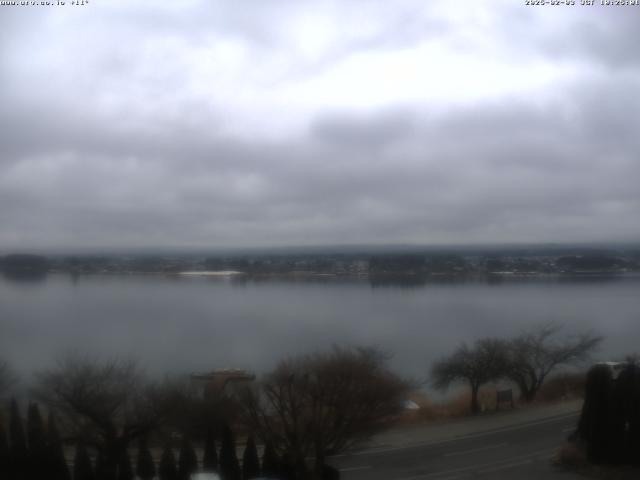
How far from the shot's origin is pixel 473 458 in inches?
277

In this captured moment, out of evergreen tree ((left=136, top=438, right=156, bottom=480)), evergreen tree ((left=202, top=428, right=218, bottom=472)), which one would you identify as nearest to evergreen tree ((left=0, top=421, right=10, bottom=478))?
evergreen tree ((left=136, top=438, right=156, bottom=480))

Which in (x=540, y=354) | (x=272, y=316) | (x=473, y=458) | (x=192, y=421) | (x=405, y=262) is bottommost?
(x=473, y=458)

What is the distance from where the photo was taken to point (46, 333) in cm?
1094

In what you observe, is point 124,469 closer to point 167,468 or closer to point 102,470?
point 102,470

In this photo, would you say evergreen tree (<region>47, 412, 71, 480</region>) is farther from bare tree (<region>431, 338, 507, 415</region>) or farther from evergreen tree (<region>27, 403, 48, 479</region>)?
bare tree (<region>431, 338, 507, 415</region>)

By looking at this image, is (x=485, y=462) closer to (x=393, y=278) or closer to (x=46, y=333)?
(x=46, y=333)

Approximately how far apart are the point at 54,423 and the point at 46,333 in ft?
16.7

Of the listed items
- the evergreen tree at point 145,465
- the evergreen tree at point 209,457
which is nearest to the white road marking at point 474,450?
the evergreen tree at point 209,457

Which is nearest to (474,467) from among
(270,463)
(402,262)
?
(270,463)

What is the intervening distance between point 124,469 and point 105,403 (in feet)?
3.04

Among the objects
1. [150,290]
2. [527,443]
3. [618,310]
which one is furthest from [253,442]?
[618,310]

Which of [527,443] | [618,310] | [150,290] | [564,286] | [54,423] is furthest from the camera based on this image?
[564,286]

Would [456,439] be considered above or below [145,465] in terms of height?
below

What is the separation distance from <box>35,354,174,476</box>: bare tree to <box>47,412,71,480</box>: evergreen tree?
0.26 m
